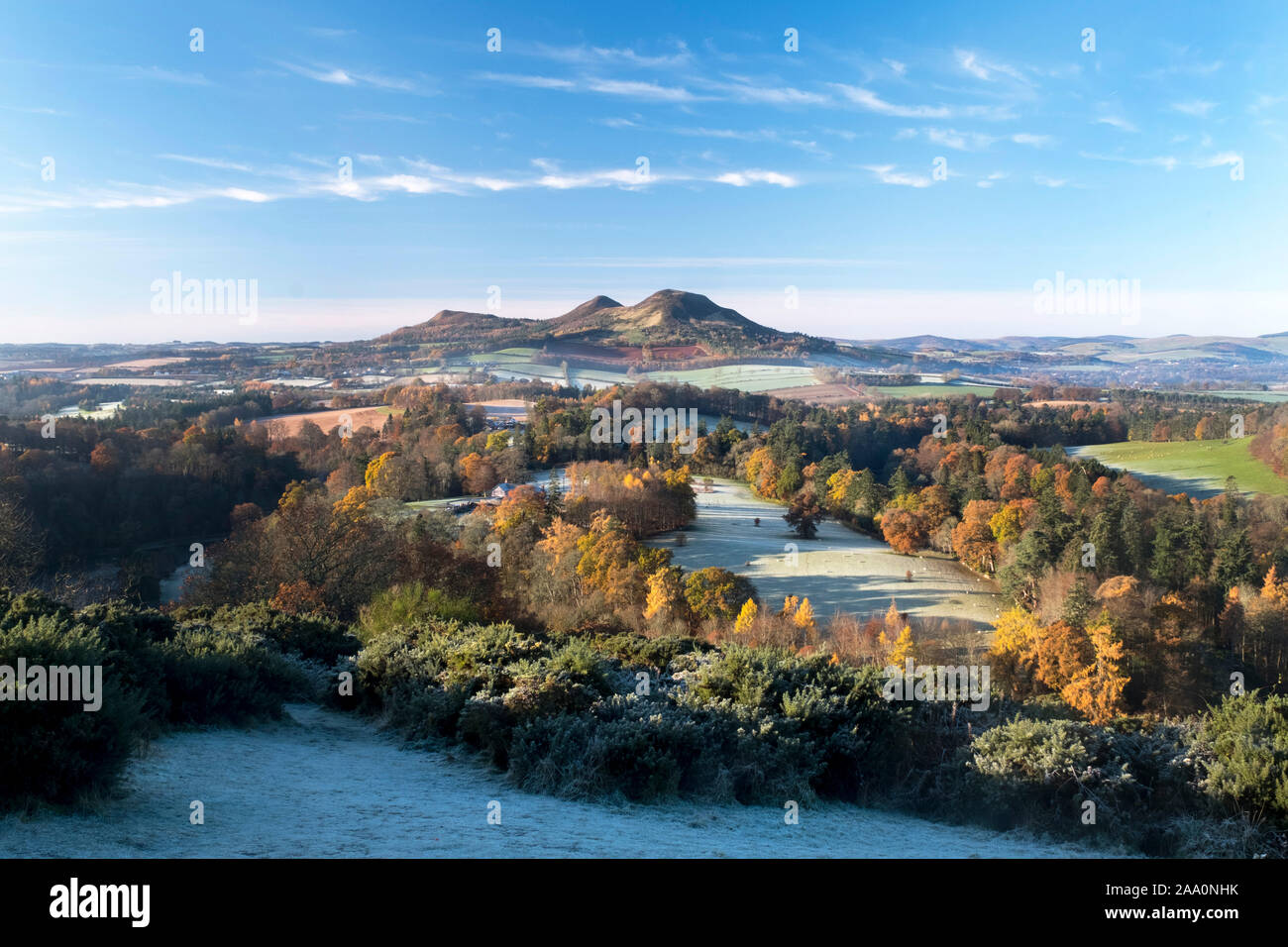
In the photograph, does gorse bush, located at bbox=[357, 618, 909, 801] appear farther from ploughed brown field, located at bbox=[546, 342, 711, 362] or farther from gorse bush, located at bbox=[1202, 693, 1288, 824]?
ploughed brown field, located at bbox=[546, 342, 711, 362]

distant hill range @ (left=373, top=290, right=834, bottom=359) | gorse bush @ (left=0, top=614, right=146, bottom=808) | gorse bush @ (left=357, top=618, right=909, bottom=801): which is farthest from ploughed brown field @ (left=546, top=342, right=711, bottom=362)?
gorse bush @ (left=0, top=614, right=146, bottom=808)

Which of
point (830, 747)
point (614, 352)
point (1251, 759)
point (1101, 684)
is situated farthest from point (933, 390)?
point (830, 747)

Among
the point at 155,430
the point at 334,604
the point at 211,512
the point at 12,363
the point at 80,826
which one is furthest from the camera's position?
the point at 12,363

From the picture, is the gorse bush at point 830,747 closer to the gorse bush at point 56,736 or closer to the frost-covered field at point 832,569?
the gorse bush at point 56,736

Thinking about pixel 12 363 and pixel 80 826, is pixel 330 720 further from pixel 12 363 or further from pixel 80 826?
pixel 12 363

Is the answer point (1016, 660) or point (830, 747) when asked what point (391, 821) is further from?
point (1016, 660)

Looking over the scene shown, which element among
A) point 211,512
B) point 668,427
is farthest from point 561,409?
point 211,512

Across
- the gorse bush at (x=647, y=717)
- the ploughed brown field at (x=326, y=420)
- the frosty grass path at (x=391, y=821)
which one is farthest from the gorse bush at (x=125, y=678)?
the ploughed brown field at (x=326, y=420)
